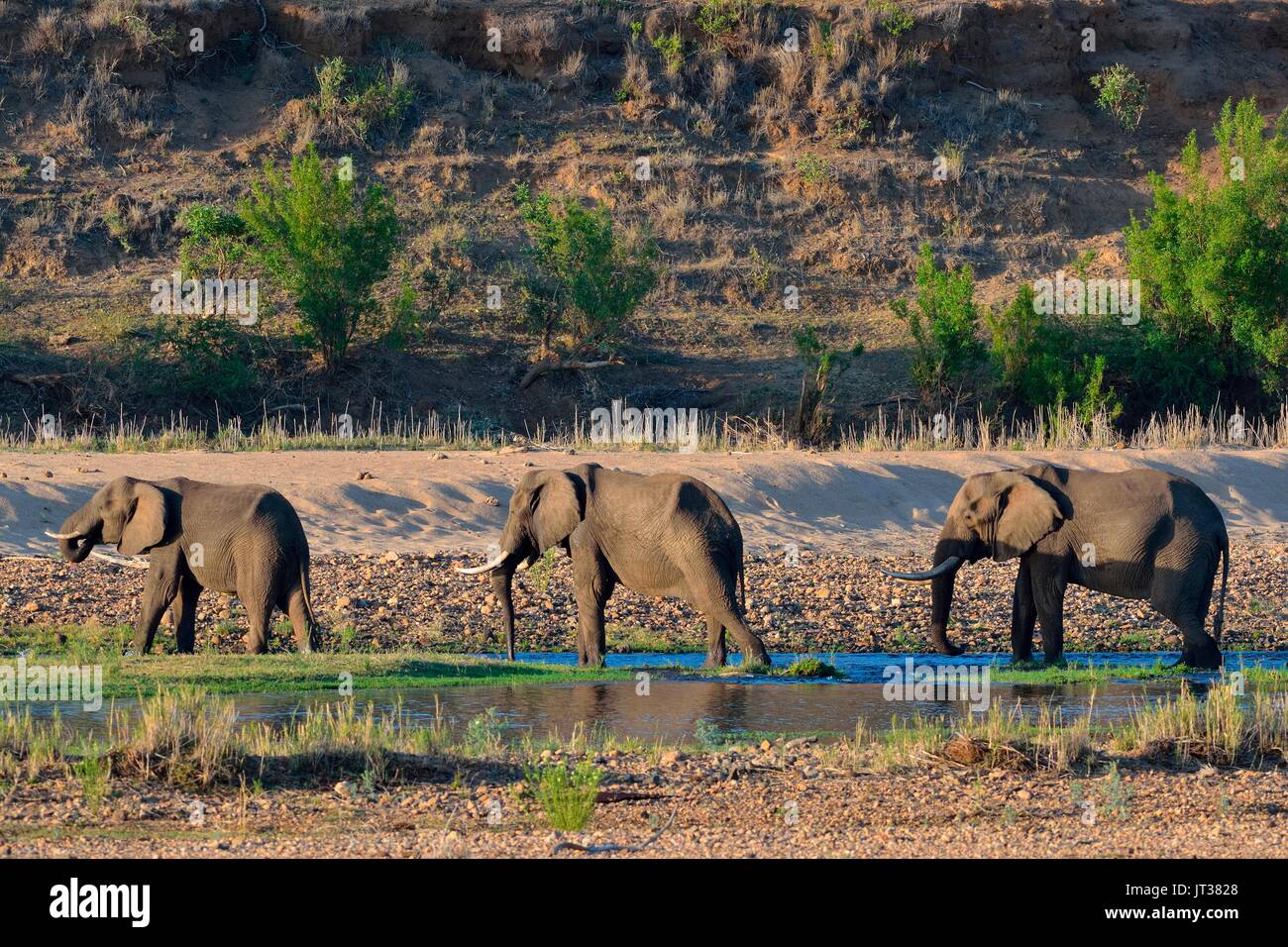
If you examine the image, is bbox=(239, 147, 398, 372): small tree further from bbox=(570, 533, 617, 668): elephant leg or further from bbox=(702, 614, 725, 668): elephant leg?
bbox=(702, 614, 725, 668): elephant leg

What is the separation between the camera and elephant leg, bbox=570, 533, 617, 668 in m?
16.6

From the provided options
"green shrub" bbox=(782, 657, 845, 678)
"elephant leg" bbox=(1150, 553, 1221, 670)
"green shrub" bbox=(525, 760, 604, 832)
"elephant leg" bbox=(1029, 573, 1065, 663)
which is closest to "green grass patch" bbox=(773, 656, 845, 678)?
"green shrub" bbox=(782, 657, 845, 678)

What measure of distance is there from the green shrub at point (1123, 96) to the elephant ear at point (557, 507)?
34.7 metres

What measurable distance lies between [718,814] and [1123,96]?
41.4 meters

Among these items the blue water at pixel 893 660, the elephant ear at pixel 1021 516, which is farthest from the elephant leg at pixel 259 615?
the elephant ear at pixel 1021 516

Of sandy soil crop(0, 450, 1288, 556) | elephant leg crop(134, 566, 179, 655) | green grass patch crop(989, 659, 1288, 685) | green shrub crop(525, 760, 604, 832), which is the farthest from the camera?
sandy soil crop(0, 450, 1288, 556)

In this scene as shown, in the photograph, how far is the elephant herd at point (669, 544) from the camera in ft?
53.4

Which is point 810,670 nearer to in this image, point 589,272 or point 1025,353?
point 1025,353

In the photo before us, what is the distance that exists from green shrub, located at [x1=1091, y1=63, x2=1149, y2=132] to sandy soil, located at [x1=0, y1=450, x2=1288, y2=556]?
2349 cm

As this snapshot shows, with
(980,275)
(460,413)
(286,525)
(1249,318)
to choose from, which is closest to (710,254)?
(980,275)

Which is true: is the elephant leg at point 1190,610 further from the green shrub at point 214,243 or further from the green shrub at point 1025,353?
the green shrub at point 214,243

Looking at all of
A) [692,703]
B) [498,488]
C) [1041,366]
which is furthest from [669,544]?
[1041,366]

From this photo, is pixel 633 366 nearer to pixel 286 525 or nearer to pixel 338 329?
pixel 338 329

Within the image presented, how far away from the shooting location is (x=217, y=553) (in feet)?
53.2
